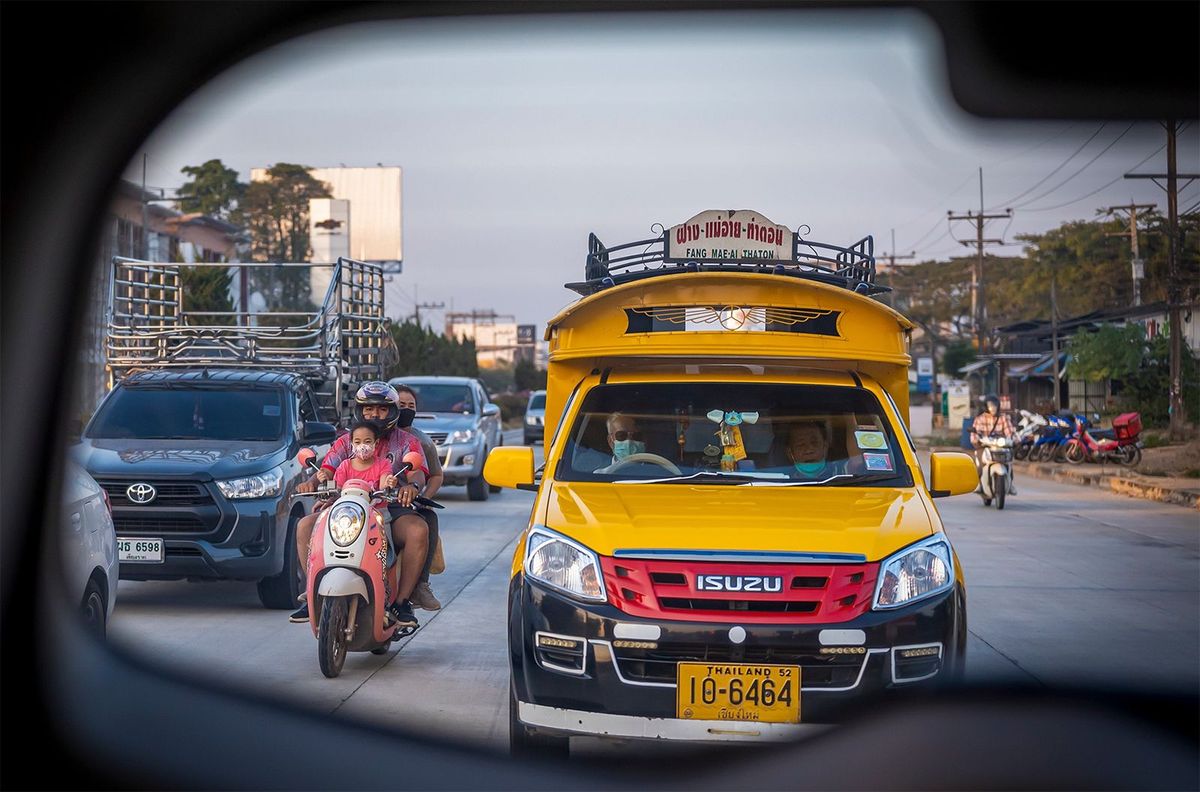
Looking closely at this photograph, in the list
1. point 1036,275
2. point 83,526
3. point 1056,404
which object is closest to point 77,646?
point 83,526

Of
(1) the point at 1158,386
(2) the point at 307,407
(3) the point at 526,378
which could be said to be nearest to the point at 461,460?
(2) the point at 307,407

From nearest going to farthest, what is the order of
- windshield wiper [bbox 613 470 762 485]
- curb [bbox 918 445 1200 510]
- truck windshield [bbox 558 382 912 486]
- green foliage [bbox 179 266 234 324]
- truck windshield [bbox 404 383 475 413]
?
windshield wiper [bbox 613 470 762 485] → truck windshield [bbox 558 382 912 486] → truck windshield [bbox 404 383 475 413] → green foliage [bbox 179 266 234 324] → curb [bbox 918 445 1200 510]

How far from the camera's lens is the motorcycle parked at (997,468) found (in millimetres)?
21328

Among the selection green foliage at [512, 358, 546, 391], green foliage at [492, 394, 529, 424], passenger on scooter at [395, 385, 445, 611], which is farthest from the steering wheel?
green foliage at [512, 358, 546, 391]

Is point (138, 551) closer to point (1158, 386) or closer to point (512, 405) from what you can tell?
point (1158, 386)

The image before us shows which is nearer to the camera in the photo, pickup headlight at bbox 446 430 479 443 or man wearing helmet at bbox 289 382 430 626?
man wearing helmet at bbox 289 382 430 626

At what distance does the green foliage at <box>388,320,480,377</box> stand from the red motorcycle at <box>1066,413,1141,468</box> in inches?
1125

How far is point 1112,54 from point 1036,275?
62.7 metres

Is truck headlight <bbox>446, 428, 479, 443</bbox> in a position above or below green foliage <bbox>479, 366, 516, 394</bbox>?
below

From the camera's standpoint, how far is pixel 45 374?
6242 mm

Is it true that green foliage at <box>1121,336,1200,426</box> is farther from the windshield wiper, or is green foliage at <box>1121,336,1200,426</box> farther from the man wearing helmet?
the windshield wiper

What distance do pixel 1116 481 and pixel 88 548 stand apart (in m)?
22.5

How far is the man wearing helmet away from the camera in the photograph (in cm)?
865

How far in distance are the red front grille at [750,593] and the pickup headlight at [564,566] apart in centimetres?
9
